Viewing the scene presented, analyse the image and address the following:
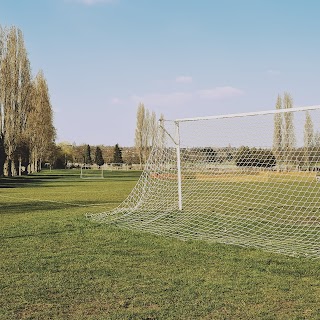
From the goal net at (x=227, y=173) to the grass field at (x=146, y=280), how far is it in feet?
4.96

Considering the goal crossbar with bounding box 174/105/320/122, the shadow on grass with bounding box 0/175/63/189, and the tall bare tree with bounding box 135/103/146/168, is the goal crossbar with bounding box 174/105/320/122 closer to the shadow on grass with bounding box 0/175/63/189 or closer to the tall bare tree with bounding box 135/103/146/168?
the shadow on grass with bounding box 0/175/63/189

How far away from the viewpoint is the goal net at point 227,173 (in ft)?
30.7

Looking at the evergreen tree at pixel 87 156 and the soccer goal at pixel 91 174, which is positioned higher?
the evergreen tree at pixel 87 156

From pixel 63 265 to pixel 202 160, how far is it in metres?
8.30

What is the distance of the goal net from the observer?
934cm

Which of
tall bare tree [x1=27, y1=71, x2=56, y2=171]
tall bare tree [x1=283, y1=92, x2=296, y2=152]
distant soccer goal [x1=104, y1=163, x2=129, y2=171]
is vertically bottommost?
distant soccer goal [x1=104, y1=163, x2=129, y2=171]

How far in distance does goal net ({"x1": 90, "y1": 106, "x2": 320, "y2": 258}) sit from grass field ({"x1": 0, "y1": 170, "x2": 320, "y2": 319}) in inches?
59.6

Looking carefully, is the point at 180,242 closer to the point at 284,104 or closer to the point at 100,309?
the point at 100,309

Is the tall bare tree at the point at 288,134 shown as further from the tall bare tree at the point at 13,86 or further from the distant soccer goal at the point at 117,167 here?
the distant soccer goal at the point at 117,167

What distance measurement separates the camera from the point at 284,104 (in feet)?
175

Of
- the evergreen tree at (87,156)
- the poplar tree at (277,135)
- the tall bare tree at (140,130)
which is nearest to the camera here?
the poplar tree at (277,135)

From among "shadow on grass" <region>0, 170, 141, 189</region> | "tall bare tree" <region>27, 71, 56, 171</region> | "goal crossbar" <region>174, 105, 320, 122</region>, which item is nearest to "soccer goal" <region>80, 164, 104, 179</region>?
"shadow on grass" <region>0, 170, 141, 189</region>

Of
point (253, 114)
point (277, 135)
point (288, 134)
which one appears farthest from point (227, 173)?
point (253, 114)

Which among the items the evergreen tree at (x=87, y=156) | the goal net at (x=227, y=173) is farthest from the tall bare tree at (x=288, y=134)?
the evergreen tree at (x=87, y=156)
